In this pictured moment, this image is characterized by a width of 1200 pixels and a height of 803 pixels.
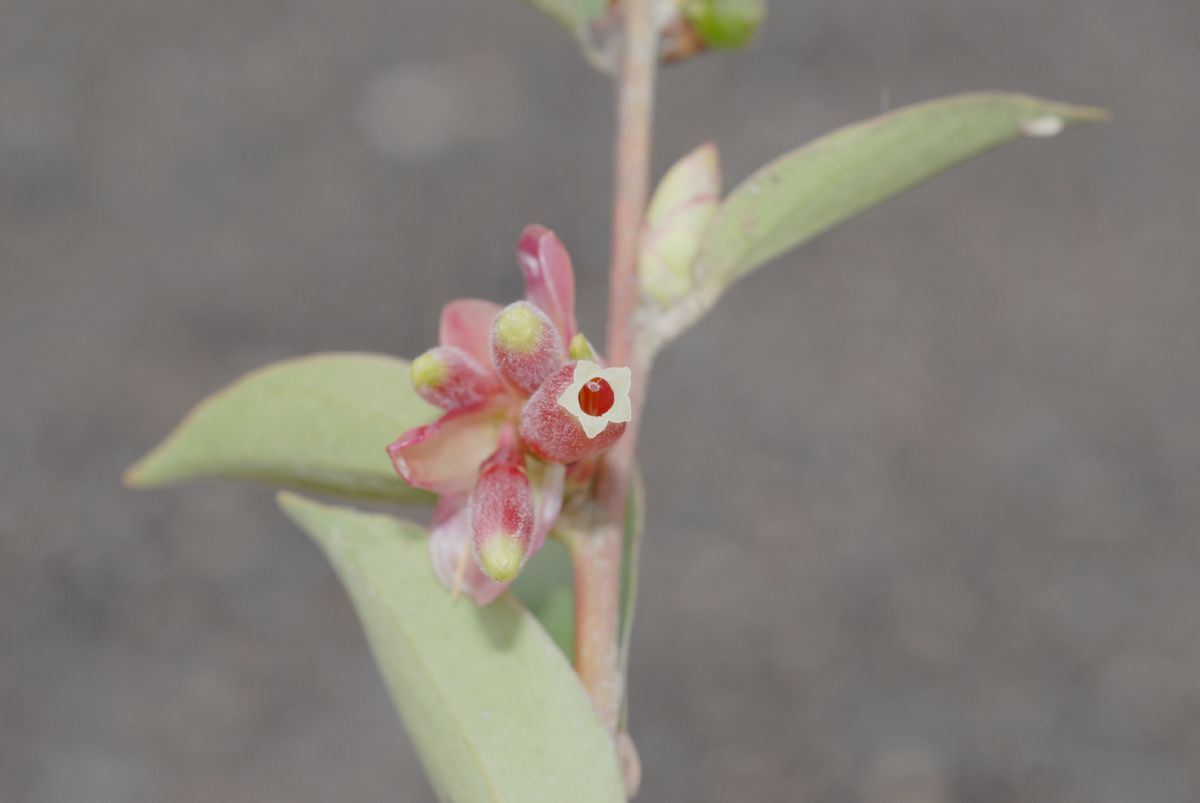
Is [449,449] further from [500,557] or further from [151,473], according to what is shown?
[151,473]

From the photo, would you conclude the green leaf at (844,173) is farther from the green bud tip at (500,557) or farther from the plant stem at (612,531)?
the green bud tip at (500,557)

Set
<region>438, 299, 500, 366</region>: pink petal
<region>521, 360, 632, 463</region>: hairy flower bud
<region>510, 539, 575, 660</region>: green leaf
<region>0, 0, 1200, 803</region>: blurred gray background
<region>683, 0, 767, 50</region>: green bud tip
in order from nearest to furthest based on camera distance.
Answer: <region>521, 360, 632, 463</region>: hairy flower bud
<region>438, 299, 500, 366</region>: pink petal
<region>510, 539, 575, 660</region>: green leaf
<region>683, 0, 767, 50</region>: green bud tip
<region>0, 0, 1200, 803</region>: blurred gray background

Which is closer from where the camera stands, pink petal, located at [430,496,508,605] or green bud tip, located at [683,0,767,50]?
pink petal, located at [430,496,508,605]

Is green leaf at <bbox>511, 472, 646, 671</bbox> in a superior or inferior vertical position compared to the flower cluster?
inferior

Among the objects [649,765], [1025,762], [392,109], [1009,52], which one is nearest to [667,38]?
[649,765]

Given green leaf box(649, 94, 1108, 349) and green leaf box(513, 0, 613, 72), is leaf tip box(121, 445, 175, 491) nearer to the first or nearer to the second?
green leaf box(649, 94, 1108, 349)

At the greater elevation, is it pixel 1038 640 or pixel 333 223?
pixel 333 223

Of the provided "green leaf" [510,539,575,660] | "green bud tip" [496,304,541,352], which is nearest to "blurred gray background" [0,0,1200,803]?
"green leaf" [510,539,575,660]

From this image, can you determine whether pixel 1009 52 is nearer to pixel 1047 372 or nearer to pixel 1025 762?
pixel 1047 372
